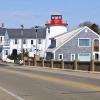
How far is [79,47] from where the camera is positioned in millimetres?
88250

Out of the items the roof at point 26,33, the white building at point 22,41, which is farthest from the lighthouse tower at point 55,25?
the roof at point 26,33

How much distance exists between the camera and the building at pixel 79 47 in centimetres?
8781

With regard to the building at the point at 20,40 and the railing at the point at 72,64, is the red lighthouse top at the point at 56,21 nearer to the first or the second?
the building at the point at 20,40

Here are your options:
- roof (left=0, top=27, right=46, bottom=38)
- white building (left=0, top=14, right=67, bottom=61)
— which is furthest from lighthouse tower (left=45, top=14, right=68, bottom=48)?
roof (left=0, top=27, right=46, bottom=38)

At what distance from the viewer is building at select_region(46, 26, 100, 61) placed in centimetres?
8781

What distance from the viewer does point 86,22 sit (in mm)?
167000

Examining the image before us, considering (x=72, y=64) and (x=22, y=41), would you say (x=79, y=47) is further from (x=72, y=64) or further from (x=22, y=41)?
(x=72, y=64)

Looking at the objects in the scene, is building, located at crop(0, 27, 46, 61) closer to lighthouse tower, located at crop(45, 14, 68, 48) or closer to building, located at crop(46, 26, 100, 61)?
lighthouse tower, located at crop(45, 14, 68, 48)

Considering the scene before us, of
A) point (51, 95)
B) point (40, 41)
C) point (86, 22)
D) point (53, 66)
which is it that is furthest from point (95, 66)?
point (86, 22)

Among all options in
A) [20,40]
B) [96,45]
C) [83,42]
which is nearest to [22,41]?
[20,40]

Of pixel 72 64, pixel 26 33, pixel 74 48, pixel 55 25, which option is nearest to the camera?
pixel 72 64

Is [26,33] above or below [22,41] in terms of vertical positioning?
above

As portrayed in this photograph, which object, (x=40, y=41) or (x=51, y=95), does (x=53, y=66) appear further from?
(x=40, y=41)

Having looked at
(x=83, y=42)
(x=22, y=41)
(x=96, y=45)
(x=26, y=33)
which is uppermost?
(x=26, y=33)
